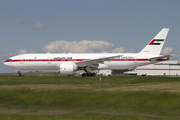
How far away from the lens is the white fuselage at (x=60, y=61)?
52.9 m

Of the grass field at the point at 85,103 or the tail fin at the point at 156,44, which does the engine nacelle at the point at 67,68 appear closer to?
the tail fin at the point at 156,44

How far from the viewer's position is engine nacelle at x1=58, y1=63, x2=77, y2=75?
162 ft

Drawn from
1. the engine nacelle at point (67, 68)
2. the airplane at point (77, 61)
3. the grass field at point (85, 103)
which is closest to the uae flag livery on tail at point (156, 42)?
the airplane at point (77, 61)

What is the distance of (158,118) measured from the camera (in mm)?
15547

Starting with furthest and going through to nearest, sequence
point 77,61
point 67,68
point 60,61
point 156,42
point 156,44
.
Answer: point 156,42 < point 156,44 < point 77,61 < point 60,61 < point 67,68

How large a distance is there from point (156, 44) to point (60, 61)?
22.1 m

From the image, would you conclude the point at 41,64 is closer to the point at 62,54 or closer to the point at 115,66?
the point at 62,54

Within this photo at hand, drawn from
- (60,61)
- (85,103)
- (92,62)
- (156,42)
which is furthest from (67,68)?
(85,103)

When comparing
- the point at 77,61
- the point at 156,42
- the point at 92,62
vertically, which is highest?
the point at 156,42

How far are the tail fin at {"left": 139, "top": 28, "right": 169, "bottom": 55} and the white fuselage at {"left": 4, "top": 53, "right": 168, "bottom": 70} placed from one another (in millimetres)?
2687

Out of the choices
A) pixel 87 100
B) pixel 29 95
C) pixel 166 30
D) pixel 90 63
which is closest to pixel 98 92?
pixel 87 100

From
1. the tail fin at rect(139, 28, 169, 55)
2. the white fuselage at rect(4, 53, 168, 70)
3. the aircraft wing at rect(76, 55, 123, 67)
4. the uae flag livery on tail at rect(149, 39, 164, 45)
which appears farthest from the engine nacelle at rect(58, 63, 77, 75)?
the uae flag livery on tail at rect(149, 39, 164, 45)

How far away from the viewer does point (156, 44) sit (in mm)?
57344

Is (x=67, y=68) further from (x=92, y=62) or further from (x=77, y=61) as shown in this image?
(x=92, y=62)
